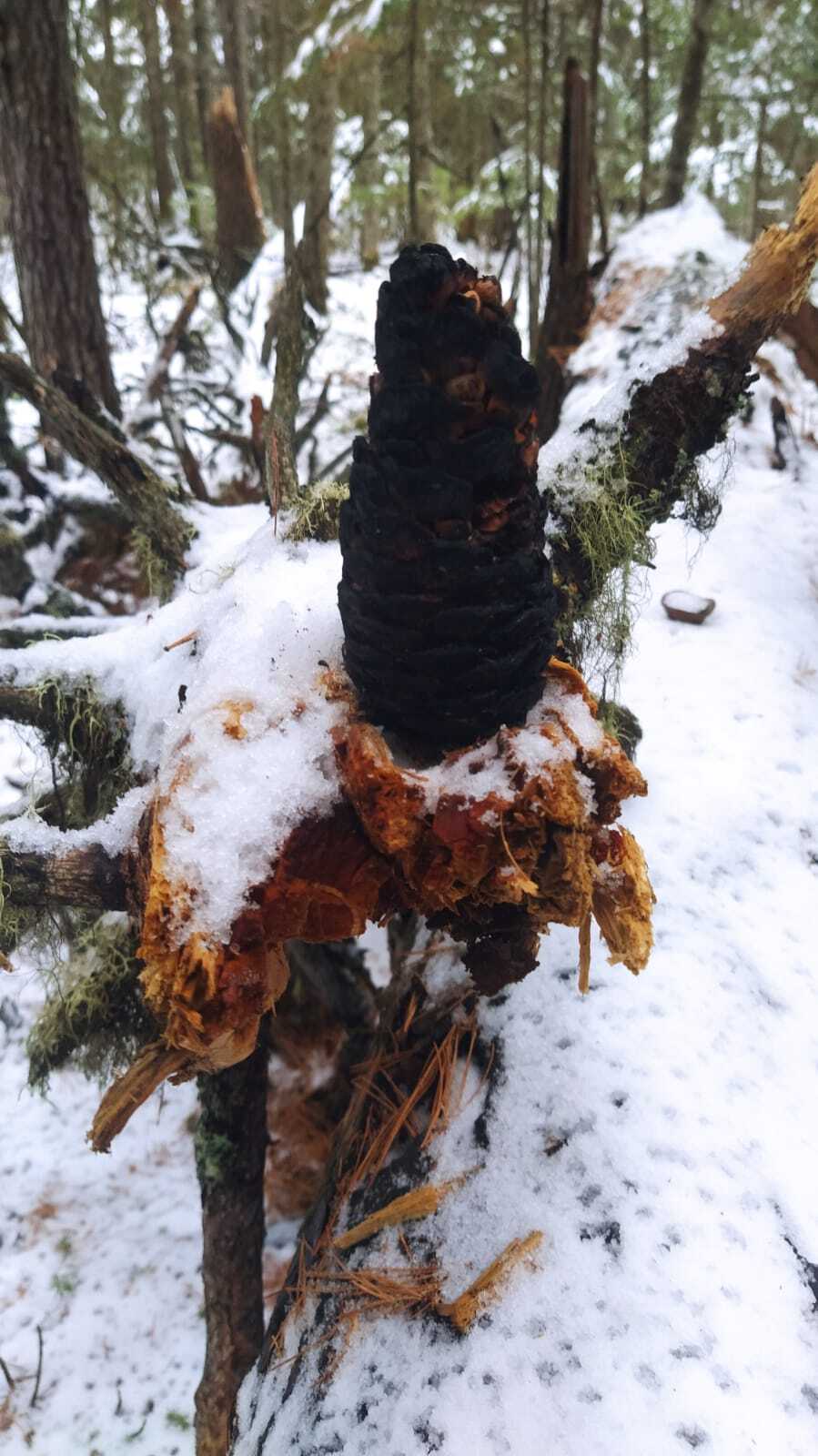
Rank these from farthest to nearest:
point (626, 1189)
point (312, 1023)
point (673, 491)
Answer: point (312, 1023) < point (673, 491) < point (626, 1189)

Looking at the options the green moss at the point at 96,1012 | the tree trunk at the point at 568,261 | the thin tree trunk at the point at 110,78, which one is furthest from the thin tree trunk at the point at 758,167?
the thin tree trunk at the point at 110,78

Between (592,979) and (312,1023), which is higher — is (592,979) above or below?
above

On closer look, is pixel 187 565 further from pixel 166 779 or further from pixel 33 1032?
pixel 33 1032

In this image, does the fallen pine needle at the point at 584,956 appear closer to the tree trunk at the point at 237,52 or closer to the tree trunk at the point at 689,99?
the tree trunk at the point at 689,99

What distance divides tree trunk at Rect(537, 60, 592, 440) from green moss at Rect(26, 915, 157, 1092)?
300 cm

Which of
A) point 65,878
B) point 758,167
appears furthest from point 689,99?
point 65,878

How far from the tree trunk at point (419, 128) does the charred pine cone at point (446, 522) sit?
2.57m

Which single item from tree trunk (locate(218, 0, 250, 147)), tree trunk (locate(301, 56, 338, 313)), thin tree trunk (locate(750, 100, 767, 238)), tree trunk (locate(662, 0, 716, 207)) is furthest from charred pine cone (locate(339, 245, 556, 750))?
tree trunk (locate(218, 0, 250, 147))

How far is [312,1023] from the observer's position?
3.07 metres

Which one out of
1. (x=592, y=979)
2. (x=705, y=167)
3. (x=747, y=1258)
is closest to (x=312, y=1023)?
(x=592, y=979)

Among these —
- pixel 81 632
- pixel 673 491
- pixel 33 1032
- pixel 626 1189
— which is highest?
pixel 673 491

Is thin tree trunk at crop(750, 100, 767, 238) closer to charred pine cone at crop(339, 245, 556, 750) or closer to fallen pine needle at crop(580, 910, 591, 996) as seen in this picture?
charred pine cone at crop(339, 245, 556, 750)

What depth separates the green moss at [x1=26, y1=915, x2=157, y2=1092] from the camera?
6.74ft

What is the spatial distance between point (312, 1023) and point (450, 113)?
43.5 ft
